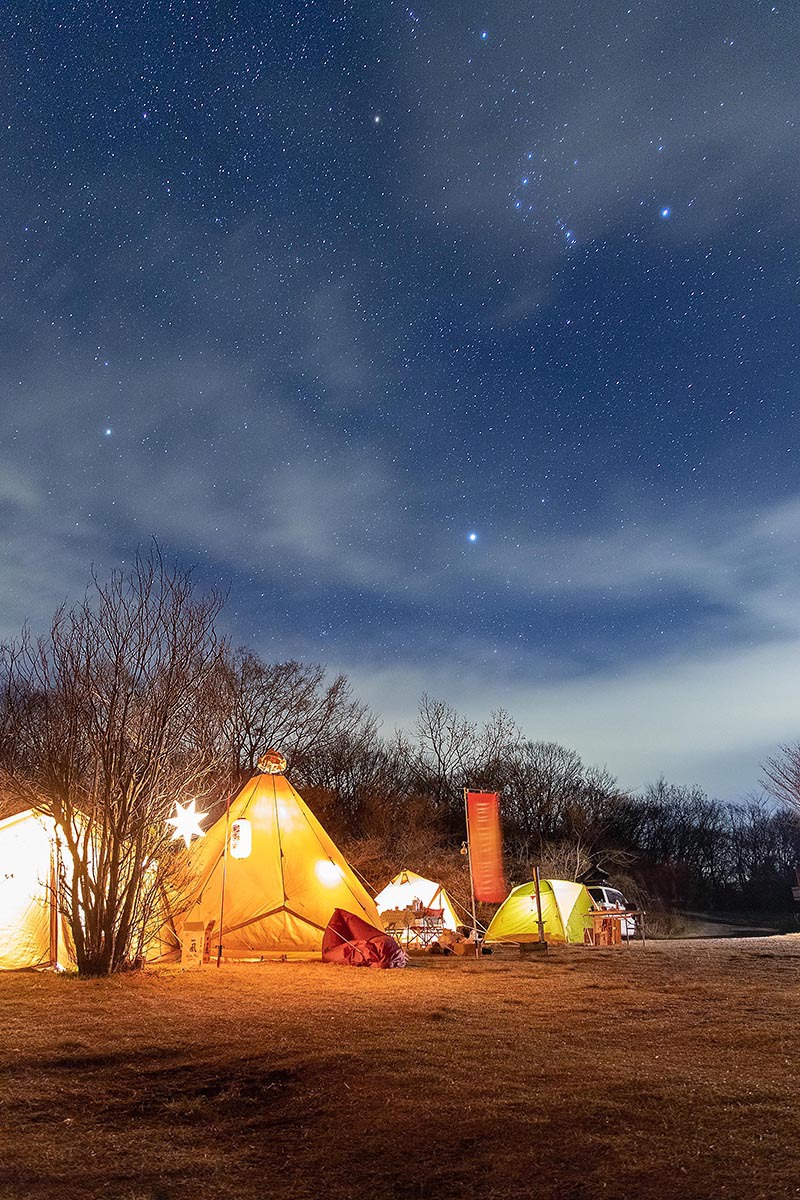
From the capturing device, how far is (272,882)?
1342 cm

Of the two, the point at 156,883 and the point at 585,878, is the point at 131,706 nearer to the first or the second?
the point at 156,883

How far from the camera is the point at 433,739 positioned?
126ft

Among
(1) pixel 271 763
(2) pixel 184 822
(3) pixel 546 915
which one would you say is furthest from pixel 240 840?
(3) pixel 546 915

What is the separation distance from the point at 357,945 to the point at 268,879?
2241mm

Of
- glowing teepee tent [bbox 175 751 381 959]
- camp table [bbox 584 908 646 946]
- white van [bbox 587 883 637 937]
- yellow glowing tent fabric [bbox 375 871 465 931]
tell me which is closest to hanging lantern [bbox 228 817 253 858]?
glowing teepee tent [bbox 175 751 381 959]

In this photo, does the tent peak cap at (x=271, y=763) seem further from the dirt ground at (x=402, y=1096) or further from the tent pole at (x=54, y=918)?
the dirt ground at (x=402, y=1096)

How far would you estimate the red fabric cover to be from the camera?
37.6ft

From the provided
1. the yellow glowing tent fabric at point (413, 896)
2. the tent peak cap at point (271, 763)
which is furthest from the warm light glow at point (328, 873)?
the yellow glowing tent fabric at point (413, 896)

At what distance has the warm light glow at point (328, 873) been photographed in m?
13.6

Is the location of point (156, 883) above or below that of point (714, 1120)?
above

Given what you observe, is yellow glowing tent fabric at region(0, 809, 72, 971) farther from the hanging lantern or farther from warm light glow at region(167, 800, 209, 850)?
the hanging lantern

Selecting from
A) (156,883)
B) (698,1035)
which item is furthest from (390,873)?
(698,1035)

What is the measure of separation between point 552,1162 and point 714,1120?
0.86m

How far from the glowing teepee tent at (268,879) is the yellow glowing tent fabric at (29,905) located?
223 cm
